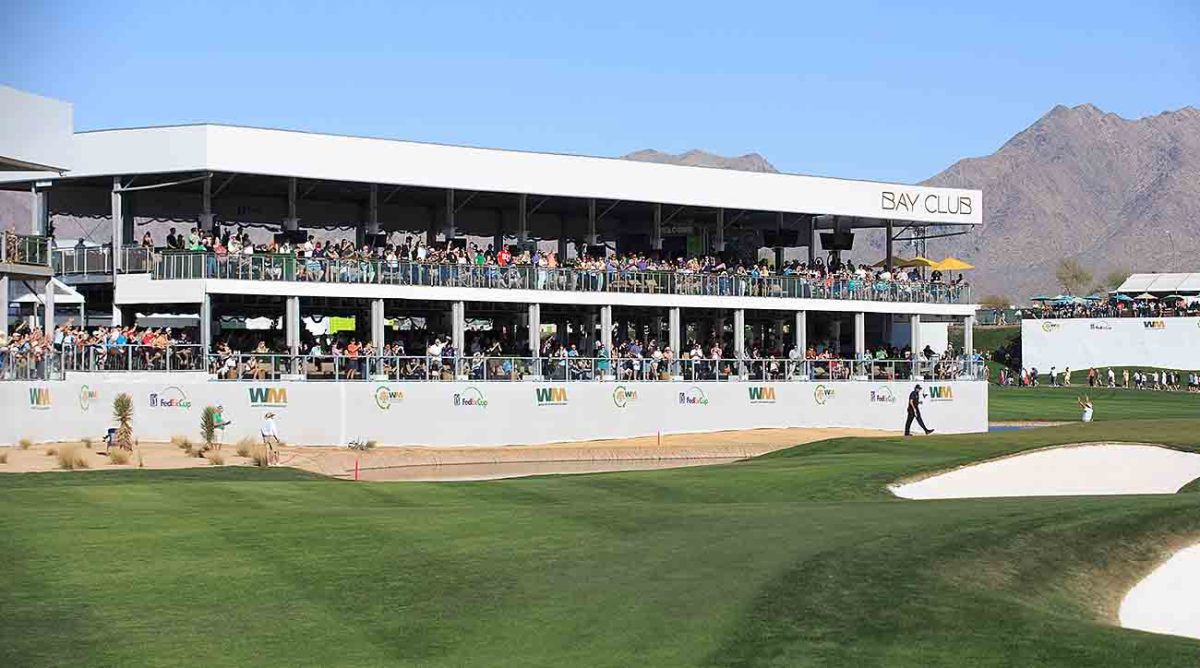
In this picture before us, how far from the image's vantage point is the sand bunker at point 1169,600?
1798 centimetres

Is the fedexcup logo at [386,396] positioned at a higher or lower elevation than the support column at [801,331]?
lower

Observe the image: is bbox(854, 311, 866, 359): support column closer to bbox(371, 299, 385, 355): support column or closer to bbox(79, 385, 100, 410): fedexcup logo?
bbox(371, 299, 385, 355): support column

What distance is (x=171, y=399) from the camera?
4656cm

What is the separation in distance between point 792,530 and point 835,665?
23.0 ft

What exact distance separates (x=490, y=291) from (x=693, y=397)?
825 centimetres

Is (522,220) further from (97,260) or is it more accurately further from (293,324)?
(97,260)

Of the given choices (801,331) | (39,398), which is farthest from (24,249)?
(801,331)

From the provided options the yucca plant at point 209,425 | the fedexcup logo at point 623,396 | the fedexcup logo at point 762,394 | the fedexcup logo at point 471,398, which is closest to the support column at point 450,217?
the fedexcup logo at point 471,398

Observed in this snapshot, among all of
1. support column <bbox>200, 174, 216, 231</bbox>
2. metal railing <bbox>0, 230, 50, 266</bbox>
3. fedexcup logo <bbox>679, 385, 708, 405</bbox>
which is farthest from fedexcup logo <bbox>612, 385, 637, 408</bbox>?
metal railing <bbox>0, 230, 50, 266</bbox>

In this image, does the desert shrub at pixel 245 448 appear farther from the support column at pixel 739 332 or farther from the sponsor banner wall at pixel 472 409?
the support column at pixel 739 332

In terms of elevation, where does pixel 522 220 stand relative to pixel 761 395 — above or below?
above

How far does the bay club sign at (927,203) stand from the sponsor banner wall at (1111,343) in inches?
1817

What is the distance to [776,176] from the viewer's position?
6303 cm

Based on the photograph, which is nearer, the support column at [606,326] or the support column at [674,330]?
the support column at [606,326]
